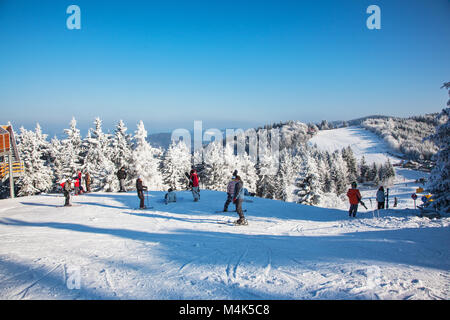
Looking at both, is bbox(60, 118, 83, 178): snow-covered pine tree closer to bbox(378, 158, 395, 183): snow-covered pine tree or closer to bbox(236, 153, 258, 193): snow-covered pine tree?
bbox(236, 153, 258, 193): snow-covered pine tree

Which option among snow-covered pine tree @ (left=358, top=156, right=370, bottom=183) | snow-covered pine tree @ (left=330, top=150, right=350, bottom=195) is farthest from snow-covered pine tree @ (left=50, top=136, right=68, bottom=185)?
snow-covered pine tree @ (left=358, top=156, right=370, bottom=183)

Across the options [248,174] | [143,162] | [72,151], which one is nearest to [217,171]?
[248,174]

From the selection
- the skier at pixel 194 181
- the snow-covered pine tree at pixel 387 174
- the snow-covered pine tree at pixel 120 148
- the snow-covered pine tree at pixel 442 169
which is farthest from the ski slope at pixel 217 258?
the snow-covered pine tree at pixel 387 174

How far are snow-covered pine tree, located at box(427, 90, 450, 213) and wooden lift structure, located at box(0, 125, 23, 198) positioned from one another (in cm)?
2972

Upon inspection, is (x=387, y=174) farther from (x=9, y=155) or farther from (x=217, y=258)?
(x=9, y=155)

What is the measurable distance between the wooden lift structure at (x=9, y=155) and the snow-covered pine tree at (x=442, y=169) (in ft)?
97.5

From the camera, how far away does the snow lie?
126694 mm

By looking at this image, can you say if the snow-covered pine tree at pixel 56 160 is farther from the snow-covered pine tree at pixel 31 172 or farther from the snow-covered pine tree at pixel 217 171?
the snow-covered pine tree at pixel 217 171

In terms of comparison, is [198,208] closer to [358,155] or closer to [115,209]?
[115,209]

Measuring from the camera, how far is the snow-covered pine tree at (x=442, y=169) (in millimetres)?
11864

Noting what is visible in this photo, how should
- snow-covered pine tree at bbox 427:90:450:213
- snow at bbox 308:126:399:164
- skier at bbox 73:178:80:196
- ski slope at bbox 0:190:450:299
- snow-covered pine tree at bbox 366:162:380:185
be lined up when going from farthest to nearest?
snow at bbox 308:126:399:164, snow-covered pine tree at bbox 366:162:380:185, skier at bbox 73:178:80:196, snow-covered pine tree at bbox 427:90:450:213, ski slope at bbox 0:190:450:299

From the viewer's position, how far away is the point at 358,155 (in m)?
133
